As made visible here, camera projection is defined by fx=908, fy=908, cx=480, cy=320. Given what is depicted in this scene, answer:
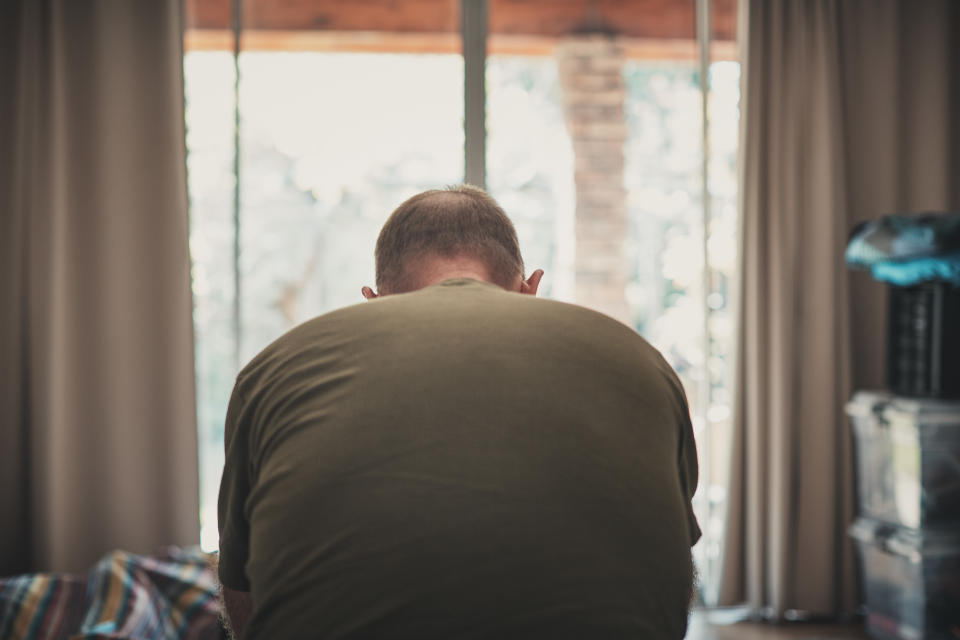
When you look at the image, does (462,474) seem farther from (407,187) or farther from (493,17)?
(493,17)

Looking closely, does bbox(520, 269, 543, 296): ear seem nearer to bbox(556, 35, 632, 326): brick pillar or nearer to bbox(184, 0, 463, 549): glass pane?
bbox(184, 0, 463, 549): glass pane

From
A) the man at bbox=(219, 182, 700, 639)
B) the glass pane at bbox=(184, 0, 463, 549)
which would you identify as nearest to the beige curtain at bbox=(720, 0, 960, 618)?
the glass pane at bbox=(184, 0, 463, 549)

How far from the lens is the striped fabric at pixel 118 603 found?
255 centimetres

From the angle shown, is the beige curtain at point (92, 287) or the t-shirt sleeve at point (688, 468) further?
the beige curtain at point (92, 287)

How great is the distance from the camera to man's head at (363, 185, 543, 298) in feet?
3.86

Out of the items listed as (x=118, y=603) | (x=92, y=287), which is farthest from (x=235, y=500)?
(x=92, y=287)

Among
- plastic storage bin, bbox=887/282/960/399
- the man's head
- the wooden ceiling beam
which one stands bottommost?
plastic storage bin, bbox=887/282/960/399

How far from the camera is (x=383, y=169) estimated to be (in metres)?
3.49

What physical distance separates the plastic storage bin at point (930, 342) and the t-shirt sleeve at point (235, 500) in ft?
8.49

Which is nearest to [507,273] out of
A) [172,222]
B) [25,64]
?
[172,222]

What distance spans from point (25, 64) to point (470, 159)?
5.16ft

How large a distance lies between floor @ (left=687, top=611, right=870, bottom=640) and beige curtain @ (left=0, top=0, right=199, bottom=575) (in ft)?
6.14

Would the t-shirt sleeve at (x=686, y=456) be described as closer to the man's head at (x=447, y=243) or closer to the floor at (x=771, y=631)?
the man's head at (x=447, y=243)

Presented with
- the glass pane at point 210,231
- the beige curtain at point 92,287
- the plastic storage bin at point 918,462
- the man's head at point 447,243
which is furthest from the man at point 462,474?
the glass pane at point 210,231
